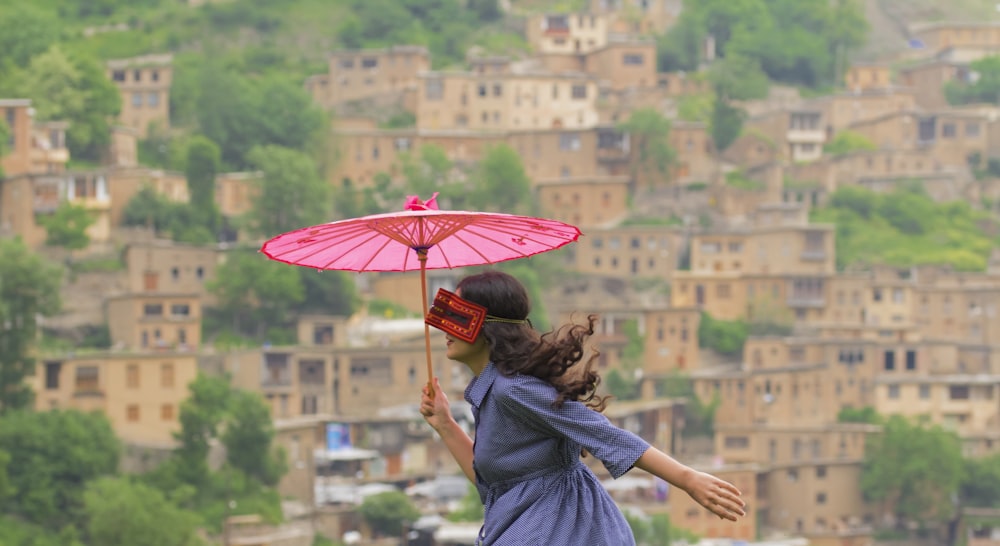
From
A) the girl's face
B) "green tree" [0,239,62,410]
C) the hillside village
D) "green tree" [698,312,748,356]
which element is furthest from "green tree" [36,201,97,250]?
the girl's face

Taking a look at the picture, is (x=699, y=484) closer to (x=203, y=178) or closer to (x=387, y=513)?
(x=387, y=513)

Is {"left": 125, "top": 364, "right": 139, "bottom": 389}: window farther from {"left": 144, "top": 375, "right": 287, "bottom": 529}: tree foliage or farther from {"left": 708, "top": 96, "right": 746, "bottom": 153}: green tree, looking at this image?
{"left": 708, "top": 96, "right": 746, "bottom": 153}: green tree

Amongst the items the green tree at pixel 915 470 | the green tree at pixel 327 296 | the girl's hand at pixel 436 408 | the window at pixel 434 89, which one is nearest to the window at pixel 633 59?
the window at pixel 434 89

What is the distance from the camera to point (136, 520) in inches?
1549

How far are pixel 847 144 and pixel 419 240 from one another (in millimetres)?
66988

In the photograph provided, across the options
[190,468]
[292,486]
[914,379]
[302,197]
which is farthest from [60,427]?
[914,379]

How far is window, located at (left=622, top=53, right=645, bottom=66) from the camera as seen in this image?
245 feet

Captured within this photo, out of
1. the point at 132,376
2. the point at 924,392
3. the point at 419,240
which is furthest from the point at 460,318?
the point at 924,392

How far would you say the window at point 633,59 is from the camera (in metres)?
74.8

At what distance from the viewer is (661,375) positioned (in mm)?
58188

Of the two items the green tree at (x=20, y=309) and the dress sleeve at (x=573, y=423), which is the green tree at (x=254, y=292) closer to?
the green tree at (x=20, y=309)

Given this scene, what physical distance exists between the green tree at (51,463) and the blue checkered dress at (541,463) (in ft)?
120

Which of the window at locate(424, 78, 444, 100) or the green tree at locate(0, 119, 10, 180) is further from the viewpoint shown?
the window at locate(424, 78, 444, 100)

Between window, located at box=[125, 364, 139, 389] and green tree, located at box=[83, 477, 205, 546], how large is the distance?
6.79 meters
